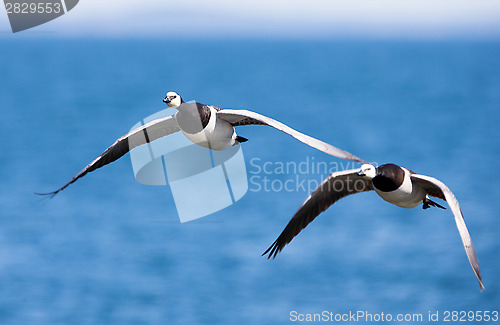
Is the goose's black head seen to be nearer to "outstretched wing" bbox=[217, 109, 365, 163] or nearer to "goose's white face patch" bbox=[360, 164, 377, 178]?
"goose's white face patch" bbox=[360, 164, 377, 178]

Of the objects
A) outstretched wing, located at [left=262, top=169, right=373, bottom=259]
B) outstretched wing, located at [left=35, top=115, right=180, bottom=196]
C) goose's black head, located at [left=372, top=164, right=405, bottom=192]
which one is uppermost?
outstretched wing, located at [left=35, top=115, right=180, bottom=196]

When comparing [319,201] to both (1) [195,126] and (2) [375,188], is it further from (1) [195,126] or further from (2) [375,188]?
(1) [195,126]

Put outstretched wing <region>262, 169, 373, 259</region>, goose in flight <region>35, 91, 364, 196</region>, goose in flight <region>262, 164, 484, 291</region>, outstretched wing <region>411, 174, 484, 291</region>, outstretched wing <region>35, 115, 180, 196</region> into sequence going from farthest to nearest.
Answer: outstretched wing <region>35, 115, 180, 196</region>
goose in flight <region>35, 91, 364, 196</region>
outstretched wing <region>262, 169, 373, 259</region>
goose in flight <region>262, 164, 484, 291</region>
outstretched wing <region>411, 174, 484, 291</region>

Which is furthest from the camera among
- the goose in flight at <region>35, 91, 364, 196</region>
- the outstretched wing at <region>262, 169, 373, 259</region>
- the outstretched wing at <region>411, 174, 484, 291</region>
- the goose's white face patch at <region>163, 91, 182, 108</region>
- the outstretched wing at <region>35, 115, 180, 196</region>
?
the outstretched wing at <region>35, 115, 180, 196</region>

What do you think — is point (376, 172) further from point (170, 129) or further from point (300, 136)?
point (170, 129)

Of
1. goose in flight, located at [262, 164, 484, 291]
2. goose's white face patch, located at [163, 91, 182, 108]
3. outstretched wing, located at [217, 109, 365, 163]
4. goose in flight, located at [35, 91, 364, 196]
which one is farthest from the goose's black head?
goose's white face patch, located at [163, 91, 182, 108]

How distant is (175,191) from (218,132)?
834 cm

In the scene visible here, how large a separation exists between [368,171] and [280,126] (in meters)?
0.71

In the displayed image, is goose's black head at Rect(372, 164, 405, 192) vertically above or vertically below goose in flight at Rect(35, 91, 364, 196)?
below

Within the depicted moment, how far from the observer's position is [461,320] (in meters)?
13.0

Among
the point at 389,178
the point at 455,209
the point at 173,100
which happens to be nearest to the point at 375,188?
the point at 389,178

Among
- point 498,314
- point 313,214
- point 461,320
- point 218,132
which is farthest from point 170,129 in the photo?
point 461,320

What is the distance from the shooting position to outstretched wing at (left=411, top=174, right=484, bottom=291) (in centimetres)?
514

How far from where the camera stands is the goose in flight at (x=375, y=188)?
5.77 m
